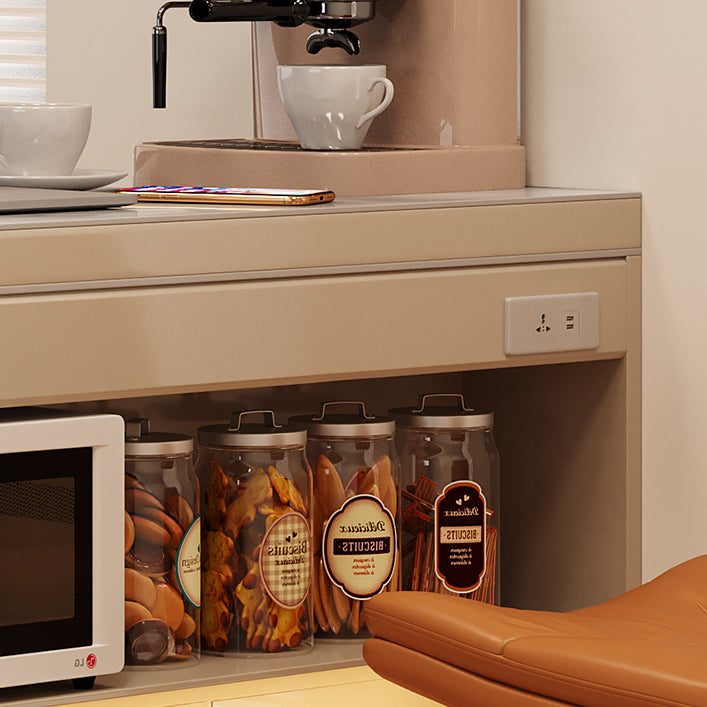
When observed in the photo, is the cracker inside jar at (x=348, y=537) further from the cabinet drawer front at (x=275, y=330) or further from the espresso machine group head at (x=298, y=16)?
the espresso machine group head at (x=298, y=16)

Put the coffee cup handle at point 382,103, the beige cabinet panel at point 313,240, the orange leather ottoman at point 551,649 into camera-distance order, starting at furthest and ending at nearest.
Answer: the coffee cup handle at point 382,103
the beige cabinet panel at point 313,240
the orange leather ottoman at point 551,649

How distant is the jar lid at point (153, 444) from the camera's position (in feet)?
4.76

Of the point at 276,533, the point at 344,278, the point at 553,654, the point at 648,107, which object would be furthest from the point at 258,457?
the point at 648,107

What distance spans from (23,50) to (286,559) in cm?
122

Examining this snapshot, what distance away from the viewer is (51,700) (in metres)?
1.37

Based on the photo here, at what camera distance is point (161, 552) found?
1.44m

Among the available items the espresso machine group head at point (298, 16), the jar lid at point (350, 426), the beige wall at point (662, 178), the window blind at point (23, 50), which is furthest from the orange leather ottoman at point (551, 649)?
the window blind at point (23, 50)

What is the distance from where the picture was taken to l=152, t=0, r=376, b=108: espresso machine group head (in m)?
1.67

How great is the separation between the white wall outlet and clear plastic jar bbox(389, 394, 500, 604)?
0.45 feet

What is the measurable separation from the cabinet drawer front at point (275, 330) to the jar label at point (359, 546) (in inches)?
7.3

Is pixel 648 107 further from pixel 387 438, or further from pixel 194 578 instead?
pixel 194 578

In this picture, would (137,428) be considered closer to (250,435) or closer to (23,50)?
(250,435)

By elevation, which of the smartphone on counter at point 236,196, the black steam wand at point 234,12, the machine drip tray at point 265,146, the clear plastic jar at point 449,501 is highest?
the black steam wand at point 234,12

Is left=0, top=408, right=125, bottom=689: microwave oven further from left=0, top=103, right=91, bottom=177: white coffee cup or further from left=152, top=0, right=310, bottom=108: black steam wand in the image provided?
left=152, top=0, right=310, bottom=108: black steam wand
